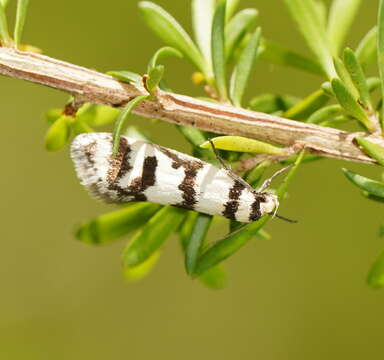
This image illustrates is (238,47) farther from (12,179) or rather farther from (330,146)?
(12,179)

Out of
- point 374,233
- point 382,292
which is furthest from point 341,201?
point 382,292

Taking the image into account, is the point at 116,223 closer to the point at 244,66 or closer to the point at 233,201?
the point at 233,201

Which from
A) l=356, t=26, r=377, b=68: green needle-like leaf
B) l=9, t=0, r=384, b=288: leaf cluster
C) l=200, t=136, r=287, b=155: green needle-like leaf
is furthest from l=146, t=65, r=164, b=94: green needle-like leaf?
l=356, t=26, r=377, b=68: green needle-like leaf

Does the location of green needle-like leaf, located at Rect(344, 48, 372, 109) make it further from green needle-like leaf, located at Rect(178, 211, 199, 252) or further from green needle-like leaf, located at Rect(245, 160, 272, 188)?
green needle-like leaf, located at Rect(178, 211, 199, 252)

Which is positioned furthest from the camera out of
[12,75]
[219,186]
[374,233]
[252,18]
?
[374,233]

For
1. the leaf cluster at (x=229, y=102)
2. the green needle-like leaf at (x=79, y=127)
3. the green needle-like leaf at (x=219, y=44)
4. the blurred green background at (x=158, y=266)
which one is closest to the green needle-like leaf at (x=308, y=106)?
the leaf cluster at (x=229, y=102)

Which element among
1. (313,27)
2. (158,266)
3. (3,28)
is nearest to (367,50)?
(313,27)

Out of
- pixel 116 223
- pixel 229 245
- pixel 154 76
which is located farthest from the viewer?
pixel 116 223
